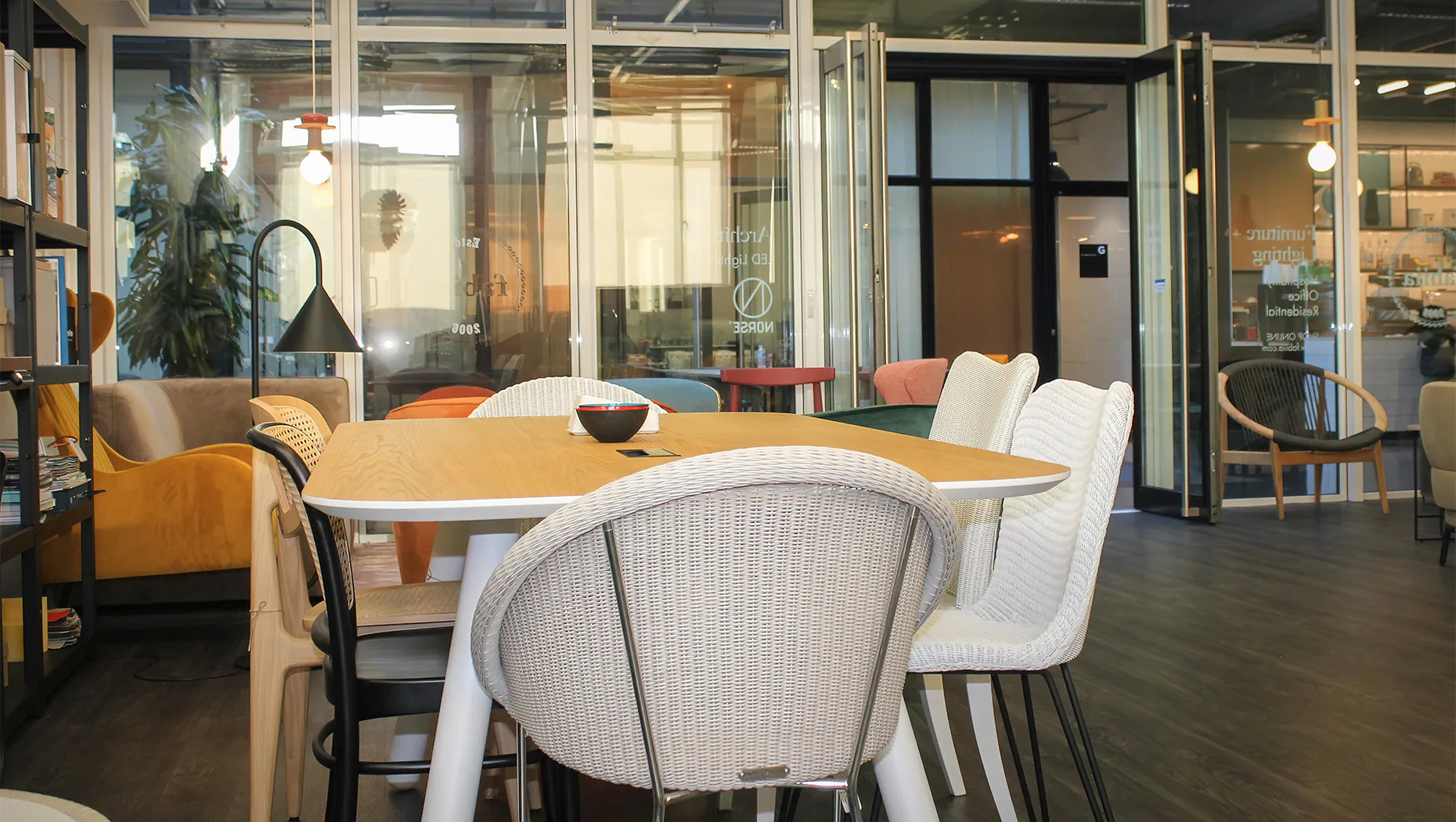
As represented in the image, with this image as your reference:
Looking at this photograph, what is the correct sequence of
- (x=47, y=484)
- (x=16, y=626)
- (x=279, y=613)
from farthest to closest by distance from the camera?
(x=47, y=484)
(x=16, y=626)
(x=279, y=613)

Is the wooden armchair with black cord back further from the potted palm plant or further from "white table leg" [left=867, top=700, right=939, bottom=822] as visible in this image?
"white table leg" [left=867, top=700, right=939, bottom=822]

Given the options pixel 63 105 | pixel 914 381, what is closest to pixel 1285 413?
pixel 914 381

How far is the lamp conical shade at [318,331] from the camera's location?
3.99 m

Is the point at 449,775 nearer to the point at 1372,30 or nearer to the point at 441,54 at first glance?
the point at 441,54

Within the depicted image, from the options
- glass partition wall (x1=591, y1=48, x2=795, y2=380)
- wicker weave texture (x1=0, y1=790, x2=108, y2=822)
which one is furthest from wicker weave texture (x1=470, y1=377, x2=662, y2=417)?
glass partition wall (x1=591, y1=48, x2=795, y2=380)

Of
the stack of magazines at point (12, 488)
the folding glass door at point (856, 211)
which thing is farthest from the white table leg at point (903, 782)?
the folding glass door at point (856, 211)

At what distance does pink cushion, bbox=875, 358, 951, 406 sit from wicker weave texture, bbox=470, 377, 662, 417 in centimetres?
215

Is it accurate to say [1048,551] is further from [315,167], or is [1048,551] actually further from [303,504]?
[315,167]

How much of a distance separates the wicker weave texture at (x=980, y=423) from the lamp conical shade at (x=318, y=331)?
2.21 metres

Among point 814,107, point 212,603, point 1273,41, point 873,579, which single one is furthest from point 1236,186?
point 873,579

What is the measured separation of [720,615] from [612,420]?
0.91 metres

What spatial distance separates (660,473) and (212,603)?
3.80 meters

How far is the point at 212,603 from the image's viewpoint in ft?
14.0

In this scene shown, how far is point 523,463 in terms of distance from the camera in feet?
5.35
